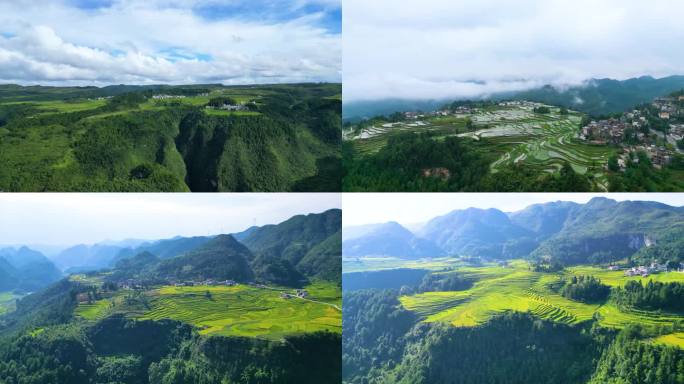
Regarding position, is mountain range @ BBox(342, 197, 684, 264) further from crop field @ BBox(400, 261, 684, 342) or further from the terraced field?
the terraced field

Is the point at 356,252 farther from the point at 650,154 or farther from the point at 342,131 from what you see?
the point at 650,154

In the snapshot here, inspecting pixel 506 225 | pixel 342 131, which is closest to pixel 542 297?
pixel 506 225

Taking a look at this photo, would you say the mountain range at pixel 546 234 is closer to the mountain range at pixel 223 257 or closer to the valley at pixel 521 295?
the valley at pixel 521 295

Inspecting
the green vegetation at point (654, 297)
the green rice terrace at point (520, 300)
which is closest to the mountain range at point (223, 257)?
the green rice terrace at point (520, 300)

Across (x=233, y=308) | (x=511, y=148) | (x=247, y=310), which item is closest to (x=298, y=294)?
(x=247, y=310)

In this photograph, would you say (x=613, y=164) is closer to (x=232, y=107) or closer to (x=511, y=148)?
(x=511, y=148)
